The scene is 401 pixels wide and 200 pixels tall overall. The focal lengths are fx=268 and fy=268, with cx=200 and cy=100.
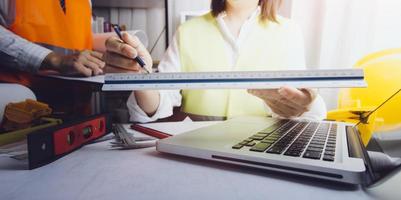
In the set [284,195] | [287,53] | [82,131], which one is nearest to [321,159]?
[284,195]

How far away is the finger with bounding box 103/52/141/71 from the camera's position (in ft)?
1.59

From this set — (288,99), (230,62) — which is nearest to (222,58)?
(230,62)

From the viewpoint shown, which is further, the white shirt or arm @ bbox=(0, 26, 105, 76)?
the white shirt

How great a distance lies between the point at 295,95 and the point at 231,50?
317mm

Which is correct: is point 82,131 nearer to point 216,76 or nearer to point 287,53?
point 216,76

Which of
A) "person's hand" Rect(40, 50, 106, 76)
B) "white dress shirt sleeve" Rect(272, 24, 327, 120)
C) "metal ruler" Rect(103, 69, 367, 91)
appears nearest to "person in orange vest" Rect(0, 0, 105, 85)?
"person's hand" Rect(40, 50, 106, 76)

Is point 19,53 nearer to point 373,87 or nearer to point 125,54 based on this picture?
point 125,54

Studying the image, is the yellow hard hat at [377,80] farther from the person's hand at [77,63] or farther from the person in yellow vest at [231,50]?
the person's hand at [77,63]

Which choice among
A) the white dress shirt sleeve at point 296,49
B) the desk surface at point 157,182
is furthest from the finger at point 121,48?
the white dress shirt sleeve at point 296,49

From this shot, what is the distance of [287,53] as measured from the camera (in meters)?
0.74

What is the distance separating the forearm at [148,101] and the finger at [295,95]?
0.30 m

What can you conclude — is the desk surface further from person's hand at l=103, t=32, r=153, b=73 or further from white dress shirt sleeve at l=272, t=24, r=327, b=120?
white dress shirt sleeve at l=272, t=24, r=327, b=120

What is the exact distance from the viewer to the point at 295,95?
425 mm

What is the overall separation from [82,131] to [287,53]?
57 cm
